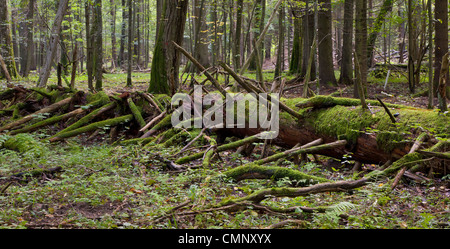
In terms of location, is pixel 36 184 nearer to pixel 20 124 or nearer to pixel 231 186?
pixel 231 186

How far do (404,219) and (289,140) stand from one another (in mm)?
3279

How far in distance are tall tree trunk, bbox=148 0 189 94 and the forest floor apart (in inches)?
143

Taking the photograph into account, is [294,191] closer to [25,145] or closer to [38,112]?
[25,145]

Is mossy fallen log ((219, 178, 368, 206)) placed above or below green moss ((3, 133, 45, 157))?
below

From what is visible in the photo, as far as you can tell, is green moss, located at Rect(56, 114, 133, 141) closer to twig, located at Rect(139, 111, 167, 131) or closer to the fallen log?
twig, located at Rect(139, 111, 167, 131)

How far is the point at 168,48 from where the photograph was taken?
→ 9.64m

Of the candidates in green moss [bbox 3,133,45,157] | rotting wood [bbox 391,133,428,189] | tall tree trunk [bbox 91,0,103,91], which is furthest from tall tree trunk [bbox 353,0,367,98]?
tall tree trunk [bbox 91,0,103,91]

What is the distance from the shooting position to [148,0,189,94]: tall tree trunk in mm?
9531

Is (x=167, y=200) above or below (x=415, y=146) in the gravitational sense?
below

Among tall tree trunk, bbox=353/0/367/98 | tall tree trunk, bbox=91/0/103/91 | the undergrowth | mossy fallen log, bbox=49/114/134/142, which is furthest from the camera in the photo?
tall tree trunk, bbox=91/0/103/91

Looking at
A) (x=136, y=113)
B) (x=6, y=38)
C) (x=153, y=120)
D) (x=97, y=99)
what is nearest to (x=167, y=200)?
(x=153, y=120)

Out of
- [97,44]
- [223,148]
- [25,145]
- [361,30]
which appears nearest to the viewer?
[223,148]

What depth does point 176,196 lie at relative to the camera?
180 inches

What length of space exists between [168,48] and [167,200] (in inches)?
238
